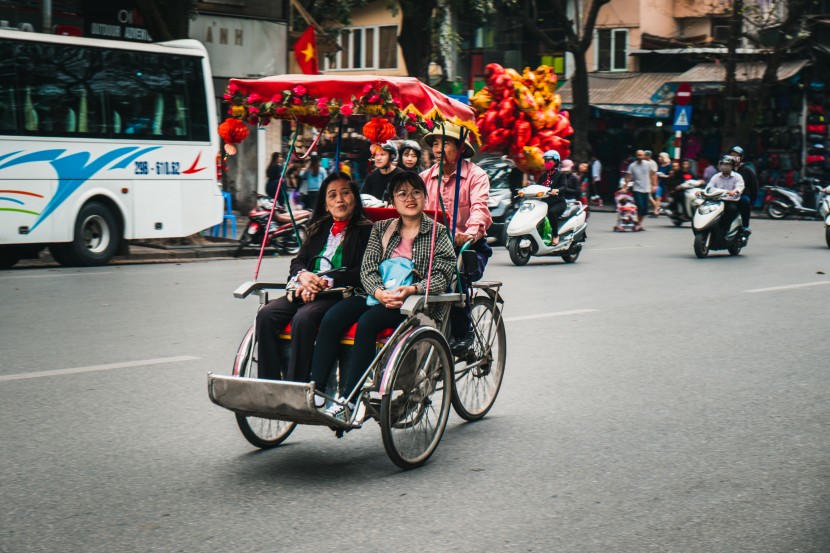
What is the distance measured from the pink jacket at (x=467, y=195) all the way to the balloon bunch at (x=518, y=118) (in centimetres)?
1655

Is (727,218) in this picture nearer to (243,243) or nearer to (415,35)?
(243,243)

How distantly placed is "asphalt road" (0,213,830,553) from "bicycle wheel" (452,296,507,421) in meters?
0.11

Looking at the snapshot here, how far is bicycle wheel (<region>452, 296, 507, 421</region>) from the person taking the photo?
20.6 ft

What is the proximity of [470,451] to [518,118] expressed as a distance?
726 inches

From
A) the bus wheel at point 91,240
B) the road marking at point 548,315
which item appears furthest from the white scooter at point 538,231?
the bus wheel at point 91,240

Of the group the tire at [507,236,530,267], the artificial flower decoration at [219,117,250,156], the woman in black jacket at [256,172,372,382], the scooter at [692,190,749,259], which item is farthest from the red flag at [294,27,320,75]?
the woman in black jacket at [256,172,372,382]

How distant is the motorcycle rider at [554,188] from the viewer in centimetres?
1719

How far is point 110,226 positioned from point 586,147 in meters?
20.0

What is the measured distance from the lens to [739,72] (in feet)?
117

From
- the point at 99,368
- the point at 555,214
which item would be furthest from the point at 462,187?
the point at 555,214

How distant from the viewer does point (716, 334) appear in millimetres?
9586

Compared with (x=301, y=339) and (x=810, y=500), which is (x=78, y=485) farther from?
(x=810, y=500)

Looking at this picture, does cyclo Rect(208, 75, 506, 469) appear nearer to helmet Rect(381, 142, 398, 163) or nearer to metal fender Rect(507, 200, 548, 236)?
helmet Rect(381, 142, 398, 163)

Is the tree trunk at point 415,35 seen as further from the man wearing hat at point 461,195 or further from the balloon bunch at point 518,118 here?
the man wearing hat at point 461,195
